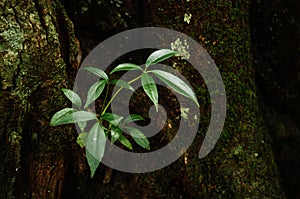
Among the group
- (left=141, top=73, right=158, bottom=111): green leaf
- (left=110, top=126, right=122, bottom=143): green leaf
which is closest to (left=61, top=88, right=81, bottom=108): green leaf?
(left=110, top=126, right=122, bottom=143): green leaf

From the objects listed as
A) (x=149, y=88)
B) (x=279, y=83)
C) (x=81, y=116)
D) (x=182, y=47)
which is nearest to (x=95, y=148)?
(x=81, y=116)

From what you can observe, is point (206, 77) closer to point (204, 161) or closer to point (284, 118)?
point (204, 161)

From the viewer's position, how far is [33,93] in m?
1.25

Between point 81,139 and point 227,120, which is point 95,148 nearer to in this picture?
point 81,139

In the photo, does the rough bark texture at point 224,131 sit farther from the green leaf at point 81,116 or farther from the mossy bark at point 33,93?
the green leaf at point 81,116

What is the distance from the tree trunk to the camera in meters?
1.22

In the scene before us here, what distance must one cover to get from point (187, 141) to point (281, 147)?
634 mm

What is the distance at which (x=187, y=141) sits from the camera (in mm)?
1482

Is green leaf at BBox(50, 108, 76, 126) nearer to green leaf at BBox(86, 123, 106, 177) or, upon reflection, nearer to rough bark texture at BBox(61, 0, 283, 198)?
green leaf at BBox(86, 123, 106, 177)

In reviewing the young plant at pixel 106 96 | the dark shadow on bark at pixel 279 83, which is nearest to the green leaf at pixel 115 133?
the young plant at pixel 106 96

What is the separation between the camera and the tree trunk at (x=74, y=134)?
1.22 m

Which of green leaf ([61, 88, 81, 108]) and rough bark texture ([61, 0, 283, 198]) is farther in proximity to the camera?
rough bark texture ([61, 0, 283, 198])

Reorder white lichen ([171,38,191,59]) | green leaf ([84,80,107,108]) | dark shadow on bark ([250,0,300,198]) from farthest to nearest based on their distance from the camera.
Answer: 1. dark shadow on bark ([250,0,300,198])
2. white lichen ([171,38,191,59])
3. green leaf ([84,80,107,108])

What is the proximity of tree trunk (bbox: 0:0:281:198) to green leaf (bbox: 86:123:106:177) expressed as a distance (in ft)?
0.74
